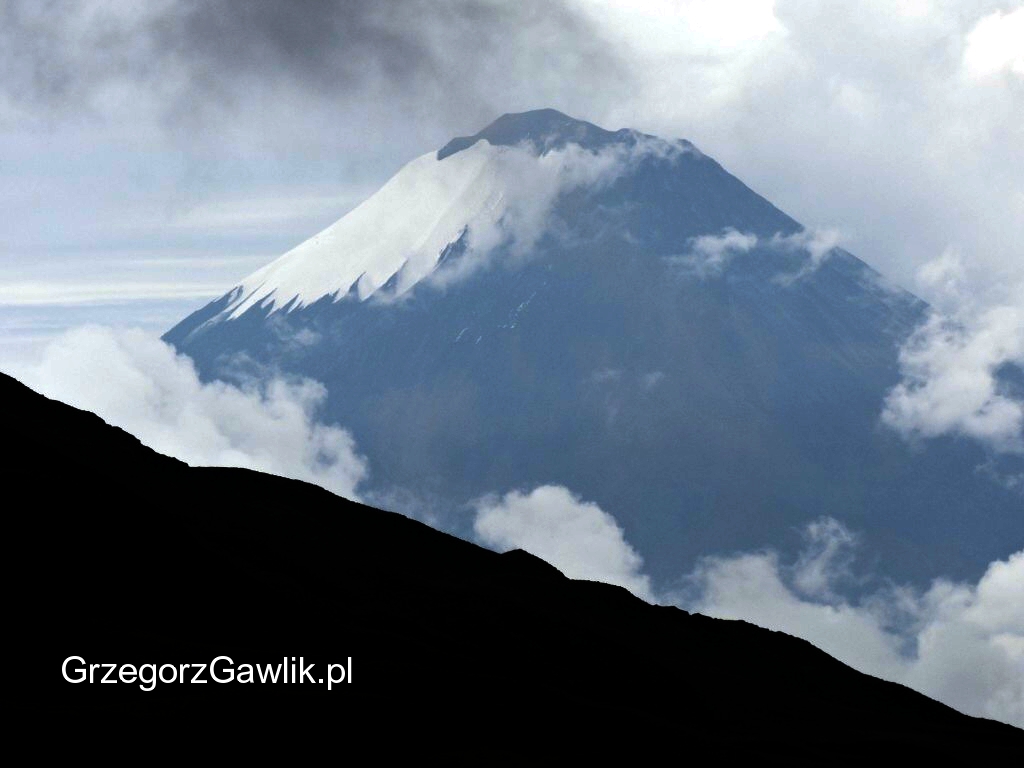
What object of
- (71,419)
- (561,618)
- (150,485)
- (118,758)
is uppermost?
(71,419)

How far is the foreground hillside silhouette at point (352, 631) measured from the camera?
9288 cm

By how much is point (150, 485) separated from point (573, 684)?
2111 inches

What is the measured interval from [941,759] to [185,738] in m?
66.1

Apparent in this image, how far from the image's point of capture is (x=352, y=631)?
116812mm

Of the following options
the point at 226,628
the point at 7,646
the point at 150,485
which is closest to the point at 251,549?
the point at 150,485

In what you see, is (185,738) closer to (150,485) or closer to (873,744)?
(873,744)

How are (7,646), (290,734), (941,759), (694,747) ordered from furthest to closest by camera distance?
(941,759)
(694,747)
(7,646)
(290,734)

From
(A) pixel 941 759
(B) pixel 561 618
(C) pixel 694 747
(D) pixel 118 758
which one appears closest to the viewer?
(D) pixel 118 758

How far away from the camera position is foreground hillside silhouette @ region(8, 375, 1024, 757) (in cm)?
9288

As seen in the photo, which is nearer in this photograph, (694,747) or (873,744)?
(694,747)

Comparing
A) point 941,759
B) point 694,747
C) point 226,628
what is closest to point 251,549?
point 226,628

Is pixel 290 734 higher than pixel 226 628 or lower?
lower

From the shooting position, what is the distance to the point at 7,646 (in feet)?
305

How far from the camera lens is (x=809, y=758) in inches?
4183
